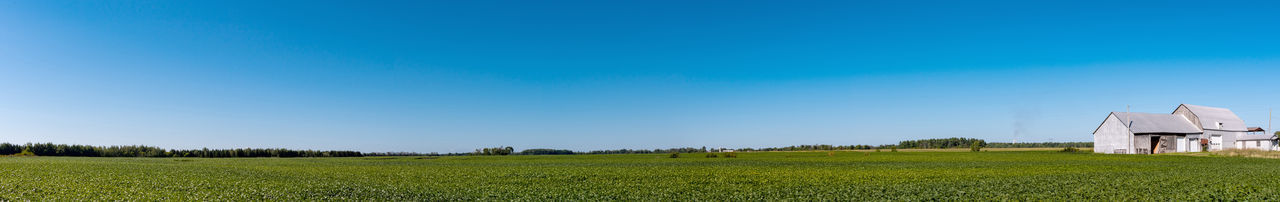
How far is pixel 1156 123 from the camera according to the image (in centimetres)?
6519

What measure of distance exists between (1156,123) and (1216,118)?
11.6 metres

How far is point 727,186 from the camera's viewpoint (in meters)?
19.4

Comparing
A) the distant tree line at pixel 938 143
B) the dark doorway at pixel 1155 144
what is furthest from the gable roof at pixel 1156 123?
the distant tree line at pixel 938 143

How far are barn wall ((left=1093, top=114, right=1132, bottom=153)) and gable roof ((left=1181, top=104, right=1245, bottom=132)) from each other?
10420mm

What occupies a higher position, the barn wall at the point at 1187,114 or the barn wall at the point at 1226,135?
the barn wall at the point at 1187,114

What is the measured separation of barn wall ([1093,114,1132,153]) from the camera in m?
63.0

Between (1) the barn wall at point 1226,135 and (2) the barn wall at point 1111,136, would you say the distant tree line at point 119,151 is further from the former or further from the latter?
(1) the barn wall at point 1226,135

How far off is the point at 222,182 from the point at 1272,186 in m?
31.8

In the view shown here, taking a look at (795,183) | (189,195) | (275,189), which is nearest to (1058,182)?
(795,183)

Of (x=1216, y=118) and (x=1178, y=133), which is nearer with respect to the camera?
(x=1178, y=133)

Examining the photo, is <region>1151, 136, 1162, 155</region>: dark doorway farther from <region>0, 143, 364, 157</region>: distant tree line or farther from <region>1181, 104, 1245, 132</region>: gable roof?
<region>0, 143, 364, 157</region>: distant tree line

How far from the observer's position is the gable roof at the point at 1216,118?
67.9 meters

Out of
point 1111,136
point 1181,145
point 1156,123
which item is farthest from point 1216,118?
point 1111,136

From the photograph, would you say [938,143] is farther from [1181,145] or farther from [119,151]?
[119,151]
